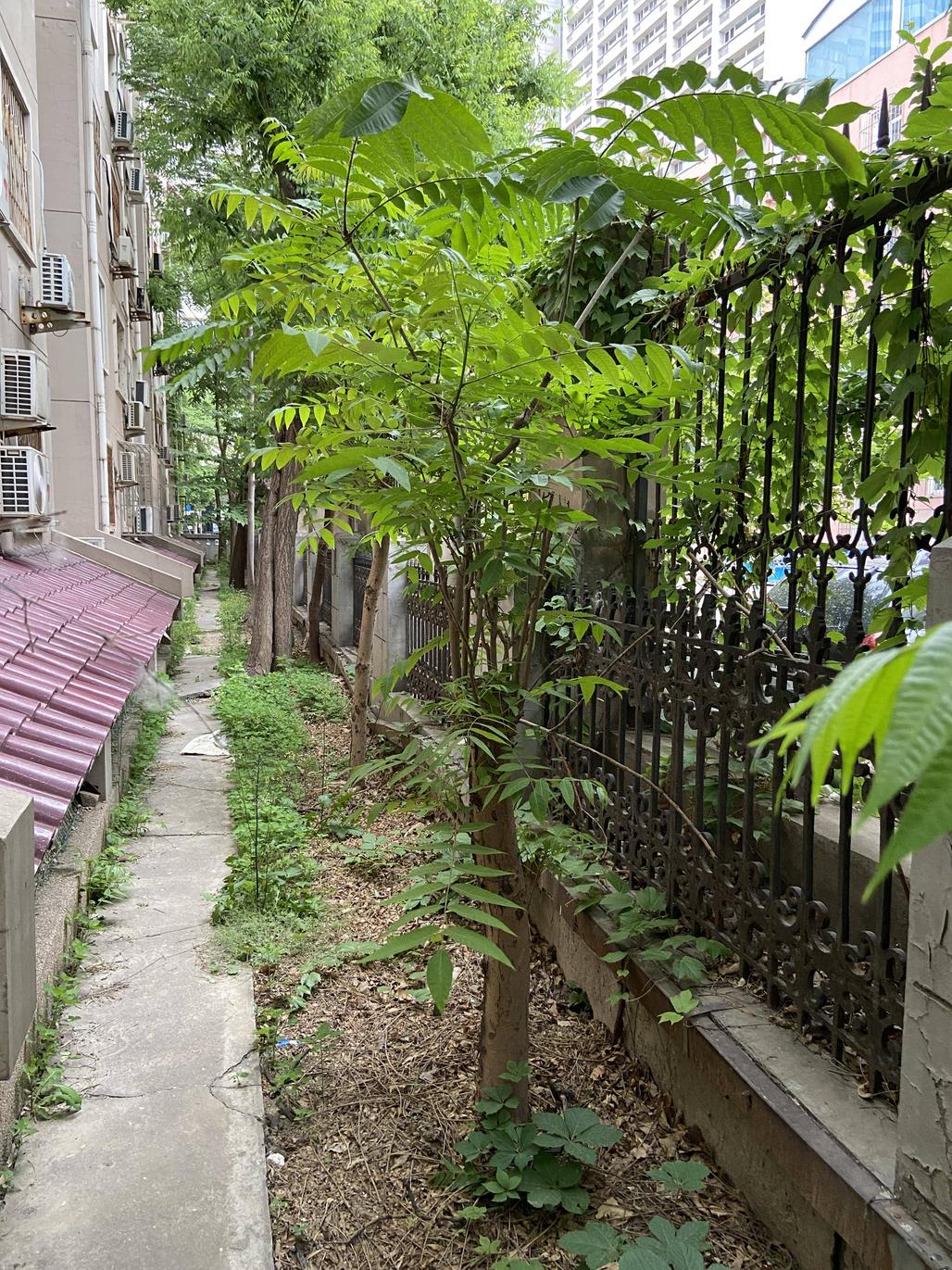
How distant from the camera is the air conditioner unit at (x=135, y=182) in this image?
22.0 m

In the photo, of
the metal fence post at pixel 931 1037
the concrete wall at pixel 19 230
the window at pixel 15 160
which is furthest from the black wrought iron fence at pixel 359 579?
the metal fence post at pixel 931 1037

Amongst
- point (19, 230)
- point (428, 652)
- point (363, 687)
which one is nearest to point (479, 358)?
point (428, 652)

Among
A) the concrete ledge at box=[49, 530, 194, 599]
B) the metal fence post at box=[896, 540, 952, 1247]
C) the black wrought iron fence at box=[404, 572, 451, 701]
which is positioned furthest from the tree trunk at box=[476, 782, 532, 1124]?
the concrete ledge at box=[49, 530, 194, 599]

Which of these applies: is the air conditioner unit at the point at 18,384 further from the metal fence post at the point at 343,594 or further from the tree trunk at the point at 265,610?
the metal fence post at the point at 343,594

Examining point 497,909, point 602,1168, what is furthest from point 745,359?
point 602,1168

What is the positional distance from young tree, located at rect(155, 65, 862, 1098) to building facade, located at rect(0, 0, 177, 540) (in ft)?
21.9

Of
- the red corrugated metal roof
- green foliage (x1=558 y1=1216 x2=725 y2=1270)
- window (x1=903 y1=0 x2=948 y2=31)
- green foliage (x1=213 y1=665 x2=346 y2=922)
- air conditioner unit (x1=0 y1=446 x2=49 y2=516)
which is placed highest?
window (x1=903 y1=0 x2=948 y2=31)

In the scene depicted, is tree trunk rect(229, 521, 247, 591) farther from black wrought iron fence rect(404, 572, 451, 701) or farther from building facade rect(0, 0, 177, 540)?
black wrought iron fence rect(404, 572, 451, 701)

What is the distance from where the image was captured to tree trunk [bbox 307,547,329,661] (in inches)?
627

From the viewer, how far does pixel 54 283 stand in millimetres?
10234

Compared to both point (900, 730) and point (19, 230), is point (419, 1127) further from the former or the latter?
point (19, 230)

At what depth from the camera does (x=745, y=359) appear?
3.45 meters

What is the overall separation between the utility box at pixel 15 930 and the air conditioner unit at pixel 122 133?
20964mm

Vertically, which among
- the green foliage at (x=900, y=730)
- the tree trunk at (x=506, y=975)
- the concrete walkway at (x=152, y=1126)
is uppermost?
the green foliage at (x=900, y=730)
